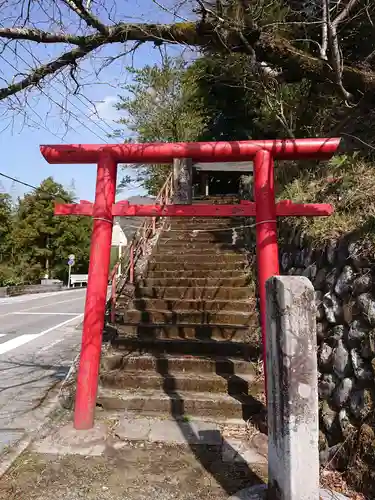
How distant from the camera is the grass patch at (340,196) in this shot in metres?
4.26

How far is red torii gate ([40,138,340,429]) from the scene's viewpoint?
432cm

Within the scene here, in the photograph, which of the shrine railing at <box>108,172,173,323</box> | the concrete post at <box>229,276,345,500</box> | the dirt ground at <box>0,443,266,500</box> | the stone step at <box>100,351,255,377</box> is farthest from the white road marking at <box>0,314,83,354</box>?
the concrete post at <box>229,276,345,500</box>

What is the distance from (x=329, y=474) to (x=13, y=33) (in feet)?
17.5

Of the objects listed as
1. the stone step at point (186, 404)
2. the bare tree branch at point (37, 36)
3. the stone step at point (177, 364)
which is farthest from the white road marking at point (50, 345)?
the bare tree branch at point (37, 36)

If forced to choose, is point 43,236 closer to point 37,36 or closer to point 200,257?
point 200,257

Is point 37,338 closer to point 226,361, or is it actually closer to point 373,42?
point 226,361

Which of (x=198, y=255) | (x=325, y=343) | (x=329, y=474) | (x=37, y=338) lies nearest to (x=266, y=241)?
(x=325, y=343)

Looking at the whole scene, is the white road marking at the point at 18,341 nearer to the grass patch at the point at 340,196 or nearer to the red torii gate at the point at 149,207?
the red torii gate at the point at 149,207

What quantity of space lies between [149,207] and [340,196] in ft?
7.93

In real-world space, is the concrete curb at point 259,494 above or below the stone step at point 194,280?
below

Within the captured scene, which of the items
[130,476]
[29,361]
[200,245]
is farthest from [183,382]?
[200,245]

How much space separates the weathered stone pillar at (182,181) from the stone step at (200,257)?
3635mm

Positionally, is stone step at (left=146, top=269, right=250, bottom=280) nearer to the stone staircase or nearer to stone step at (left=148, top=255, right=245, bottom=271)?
the stone staircase

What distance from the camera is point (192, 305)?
670 cm
